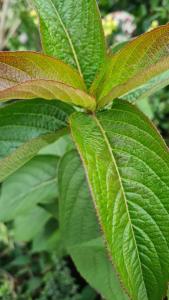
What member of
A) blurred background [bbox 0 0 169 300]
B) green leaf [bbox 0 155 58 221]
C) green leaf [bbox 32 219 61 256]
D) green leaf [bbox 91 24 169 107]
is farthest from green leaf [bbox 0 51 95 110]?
green leaf [bbox 32 219 61 256]

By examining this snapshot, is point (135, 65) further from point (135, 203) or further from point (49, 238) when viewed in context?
→ point (49, 238)

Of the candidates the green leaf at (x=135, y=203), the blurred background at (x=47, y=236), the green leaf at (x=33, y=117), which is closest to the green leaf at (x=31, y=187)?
the blurred background at (x=47, y=236)

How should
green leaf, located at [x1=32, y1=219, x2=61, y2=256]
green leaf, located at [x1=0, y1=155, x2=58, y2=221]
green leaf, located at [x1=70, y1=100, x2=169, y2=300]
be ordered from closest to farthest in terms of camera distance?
1. green leaf, located at [x1=70, y1=100, x2=169, y2=300]
2. green leaf, located at [x1=0, y1=155, x2=58, y2=221]
3. green leaf, located at [x1=32, y1=219, x2=61, y2=256]

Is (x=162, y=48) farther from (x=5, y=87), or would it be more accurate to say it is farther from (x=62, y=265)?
(x=62, y=265)

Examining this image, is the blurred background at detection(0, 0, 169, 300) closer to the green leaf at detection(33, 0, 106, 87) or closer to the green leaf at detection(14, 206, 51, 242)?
the green leaf at detection(14, 206, 51, 242)

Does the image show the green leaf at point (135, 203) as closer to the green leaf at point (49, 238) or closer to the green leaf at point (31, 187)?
the green leaf at point (31, 187)
